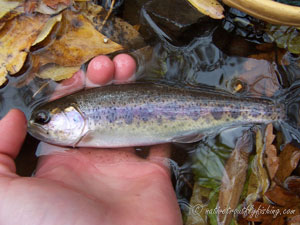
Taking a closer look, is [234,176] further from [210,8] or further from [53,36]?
[53,36]

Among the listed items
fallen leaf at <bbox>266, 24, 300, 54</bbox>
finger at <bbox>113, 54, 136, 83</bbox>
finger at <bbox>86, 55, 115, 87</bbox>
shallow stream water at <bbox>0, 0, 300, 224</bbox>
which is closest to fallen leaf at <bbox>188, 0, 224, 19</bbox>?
shallow stream water at <bbox>0, 0, 300, 224</bbox>

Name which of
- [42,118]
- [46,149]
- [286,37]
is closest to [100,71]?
[42,118]

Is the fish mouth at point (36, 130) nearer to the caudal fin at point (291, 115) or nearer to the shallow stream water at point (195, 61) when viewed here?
the shallow stream water at point (195, 61)

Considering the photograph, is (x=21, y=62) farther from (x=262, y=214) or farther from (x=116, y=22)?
(x=262, y=214)

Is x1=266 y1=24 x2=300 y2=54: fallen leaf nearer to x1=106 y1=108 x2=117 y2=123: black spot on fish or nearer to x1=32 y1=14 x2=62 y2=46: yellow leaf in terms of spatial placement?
x1=106 y1=108 x2=117 y2=123: black spot on fish

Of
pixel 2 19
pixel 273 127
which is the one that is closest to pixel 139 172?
pixel 273 127

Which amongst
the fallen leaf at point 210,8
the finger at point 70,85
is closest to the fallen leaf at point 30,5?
the finger at point 70,85
